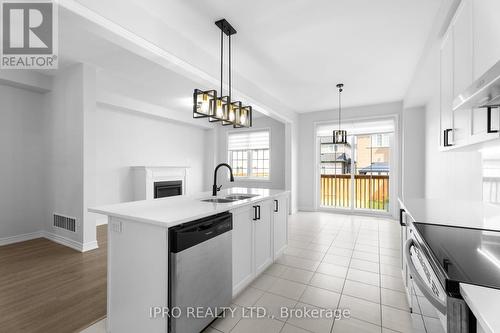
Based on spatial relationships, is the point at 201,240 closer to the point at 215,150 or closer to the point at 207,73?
the point at 207,73

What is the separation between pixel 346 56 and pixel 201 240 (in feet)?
10.5

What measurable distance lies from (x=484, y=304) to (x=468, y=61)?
5.23ft

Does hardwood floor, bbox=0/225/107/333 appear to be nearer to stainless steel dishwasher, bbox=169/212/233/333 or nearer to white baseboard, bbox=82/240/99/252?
white baseboard, bbox=82/240/99/252

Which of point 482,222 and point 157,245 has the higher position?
point 482,222

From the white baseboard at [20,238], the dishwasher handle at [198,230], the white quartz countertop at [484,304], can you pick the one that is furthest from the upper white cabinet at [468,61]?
the white baseboard at [20,238]

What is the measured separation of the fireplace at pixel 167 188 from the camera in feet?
18.0

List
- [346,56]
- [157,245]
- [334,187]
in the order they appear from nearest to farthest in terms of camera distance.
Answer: [157,245], [346,56], [334,187]

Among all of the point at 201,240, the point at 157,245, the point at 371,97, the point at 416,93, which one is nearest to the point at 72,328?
the point at 157,245

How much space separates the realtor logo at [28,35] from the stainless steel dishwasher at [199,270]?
1.95m

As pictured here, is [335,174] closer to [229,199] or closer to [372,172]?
[372,172]

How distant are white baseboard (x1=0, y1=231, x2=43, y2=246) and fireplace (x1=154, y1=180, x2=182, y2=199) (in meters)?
2.14

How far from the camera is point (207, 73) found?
300 centimetres

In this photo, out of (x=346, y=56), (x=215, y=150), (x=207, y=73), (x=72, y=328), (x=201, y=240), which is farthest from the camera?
(x=215, y=150)

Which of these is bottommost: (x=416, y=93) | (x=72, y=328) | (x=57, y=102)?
(x=72, y=328)
